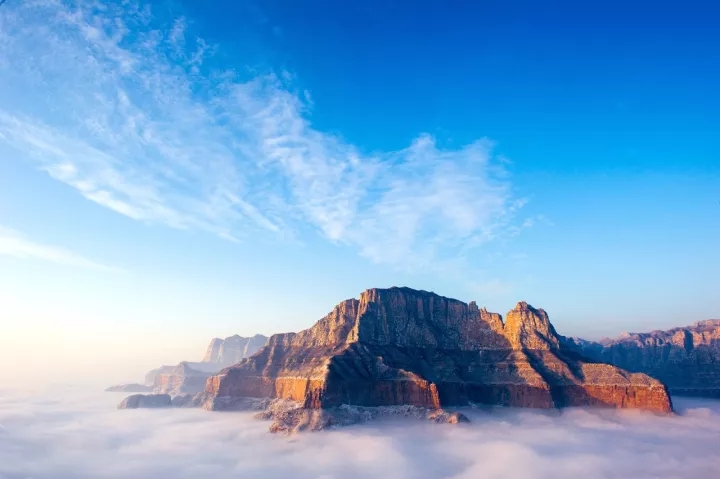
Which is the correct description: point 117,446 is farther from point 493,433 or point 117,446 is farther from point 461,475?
point 493,433

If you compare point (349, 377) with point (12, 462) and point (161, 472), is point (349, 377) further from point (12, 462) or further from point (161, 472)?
point (12, 462)

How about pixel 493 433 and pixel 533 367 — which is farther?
pixel 533 367

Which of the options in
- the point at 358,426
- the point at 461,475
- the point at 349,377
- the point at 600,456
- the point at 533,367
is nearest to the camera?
the point at 461,475

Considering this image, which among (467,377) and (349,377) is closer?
(349,377)

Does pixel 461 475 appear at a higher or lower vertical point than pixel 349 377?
lower

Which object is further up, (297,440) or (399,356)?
(399,356)

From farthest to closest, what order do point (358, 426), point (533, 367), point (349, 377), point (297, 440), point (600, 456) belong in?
point (533, 367), point (349, 377), point (358, 426), point (297, 440), point (600, 456)

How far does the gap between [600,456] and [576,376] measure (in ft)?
245

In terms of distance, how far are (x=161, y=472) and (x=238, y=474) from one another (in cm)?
1850

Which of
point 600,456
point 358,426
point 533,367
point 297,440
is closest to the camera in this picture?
point 600,456

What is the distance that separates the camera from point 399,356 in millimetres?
198875

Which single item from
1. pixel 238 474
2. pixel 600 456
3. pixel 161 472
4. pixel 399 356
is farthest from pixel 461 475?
pixel 399 356

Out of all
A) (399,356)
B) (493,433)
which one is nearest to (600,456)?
(493,433)

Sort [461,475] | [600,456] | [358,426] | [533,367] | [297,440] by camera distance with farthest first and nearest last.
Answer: [533,367]
[358,426]
[297,440]
[600,456]
[461,475]
